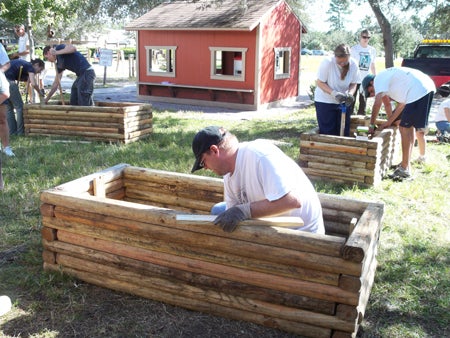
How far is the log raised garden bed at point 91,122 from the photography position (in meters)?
8.65

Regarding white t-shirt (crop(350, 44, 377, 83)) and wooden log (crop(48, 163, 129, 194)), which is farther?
white t-shirt (crop(350, 44, 377, 83))

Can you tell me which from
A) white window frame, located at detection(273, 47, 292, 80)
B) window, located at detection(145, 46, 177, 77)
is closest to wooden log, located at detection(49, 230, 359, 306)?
white window frame, located at detection(273, 47, 292, 80)

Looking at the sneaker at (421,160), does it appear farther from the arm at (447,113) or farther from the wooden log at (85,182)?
the wooden log at (85,182)

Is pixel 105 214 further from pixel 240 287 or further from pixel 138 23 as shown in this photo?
pixel 138 23

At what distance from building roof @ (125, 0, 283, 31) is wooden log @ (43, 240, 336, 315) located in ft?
38.1

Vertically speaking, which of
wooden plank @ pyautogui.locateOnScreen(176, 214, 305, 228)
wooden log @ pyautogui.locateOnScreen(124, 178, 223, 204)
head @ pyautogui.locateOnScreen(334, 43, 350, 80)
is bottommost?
wooden log @ pyautogui.locateOnScreen(124, 178, 223, 204)

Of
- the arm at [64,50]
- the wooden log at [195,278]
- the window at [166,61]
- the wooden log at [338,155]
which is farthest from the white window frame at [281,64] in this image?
the wooden log at [195,278]

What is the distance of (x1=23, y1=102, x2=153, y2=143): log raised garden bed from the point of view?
8648 mm

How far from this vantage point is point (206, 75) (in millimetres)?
15609

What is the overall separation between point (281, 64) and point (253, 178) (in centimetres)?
1474

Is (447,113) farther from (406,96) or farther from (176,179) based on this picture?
(176,179)

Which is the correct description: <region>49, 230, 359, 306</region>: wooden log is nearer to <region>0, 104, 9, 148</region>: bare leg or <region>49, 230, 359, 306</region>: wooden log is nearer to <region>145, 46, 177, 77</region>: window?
<region>0, 104, 9, 148</region>: bare leg

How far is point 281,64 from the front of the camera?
1705 cm

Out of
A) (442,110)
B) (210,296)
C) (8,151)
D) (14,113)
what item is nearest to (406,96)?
(442,110)
